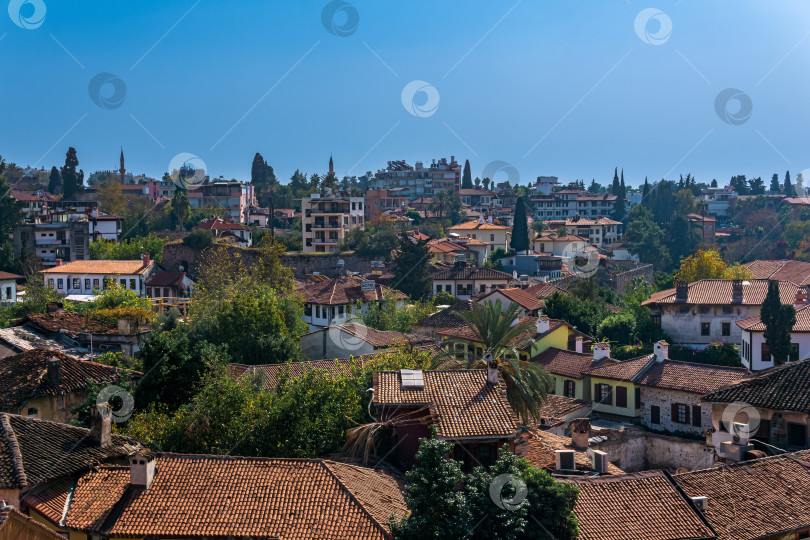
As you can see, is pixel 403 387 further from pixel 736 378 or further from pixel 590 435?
pixel 736 378

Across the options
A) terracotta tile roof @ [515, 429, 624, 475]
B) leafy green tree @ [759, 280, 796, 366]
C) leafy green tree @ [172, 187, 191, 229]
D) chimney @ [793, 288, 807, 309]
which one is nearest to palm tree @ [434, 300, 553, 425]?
terracotta tile roof @ [515, 429, 624, 475]

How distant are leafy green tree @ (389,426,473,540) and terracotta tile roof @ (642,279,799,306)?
30.3 meters

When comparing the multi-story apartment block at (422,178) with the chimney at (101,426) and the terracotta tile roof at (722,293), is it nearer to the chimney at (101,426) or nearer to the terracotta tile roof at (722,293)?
the terracotta tile roof at (722,293)

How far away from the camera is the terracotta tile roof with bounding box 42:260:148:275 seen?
55209mm

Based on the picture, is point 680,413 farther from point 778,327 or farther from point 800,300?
point 800,300

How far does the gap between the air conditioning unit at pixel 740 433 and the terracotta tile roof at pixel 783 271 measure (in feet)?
107

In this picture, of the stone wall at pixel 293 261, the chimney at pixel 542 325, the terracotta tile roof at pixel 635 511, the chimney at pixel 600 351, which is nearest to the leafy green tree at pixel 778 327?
the chimney at pixel 600 351

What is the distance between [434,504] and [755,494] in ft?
25.0

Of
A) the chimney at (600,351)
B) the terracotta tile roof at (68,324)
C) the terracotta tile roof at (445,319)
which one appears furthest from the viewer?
the terracotta tile roof at (445,319)

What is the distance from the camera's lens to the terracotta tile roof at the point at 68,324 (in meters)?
32.5

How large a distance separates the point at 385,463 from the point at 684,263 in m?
41.8

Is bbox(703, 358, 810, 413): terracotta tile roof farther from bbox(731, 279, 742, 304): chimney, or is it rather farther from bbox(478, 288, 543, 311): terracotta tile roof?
bbox(478, 288, 543, 311): terracotta tile roof

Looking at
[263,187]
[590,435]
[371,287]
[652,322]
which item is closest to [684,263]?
[652,322]

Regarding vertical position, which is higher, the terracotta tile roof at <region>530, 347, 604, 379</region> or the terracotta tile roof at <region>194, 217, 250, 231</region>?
the terracotta tile roof at <region>194, 217, 250, 231</region>
